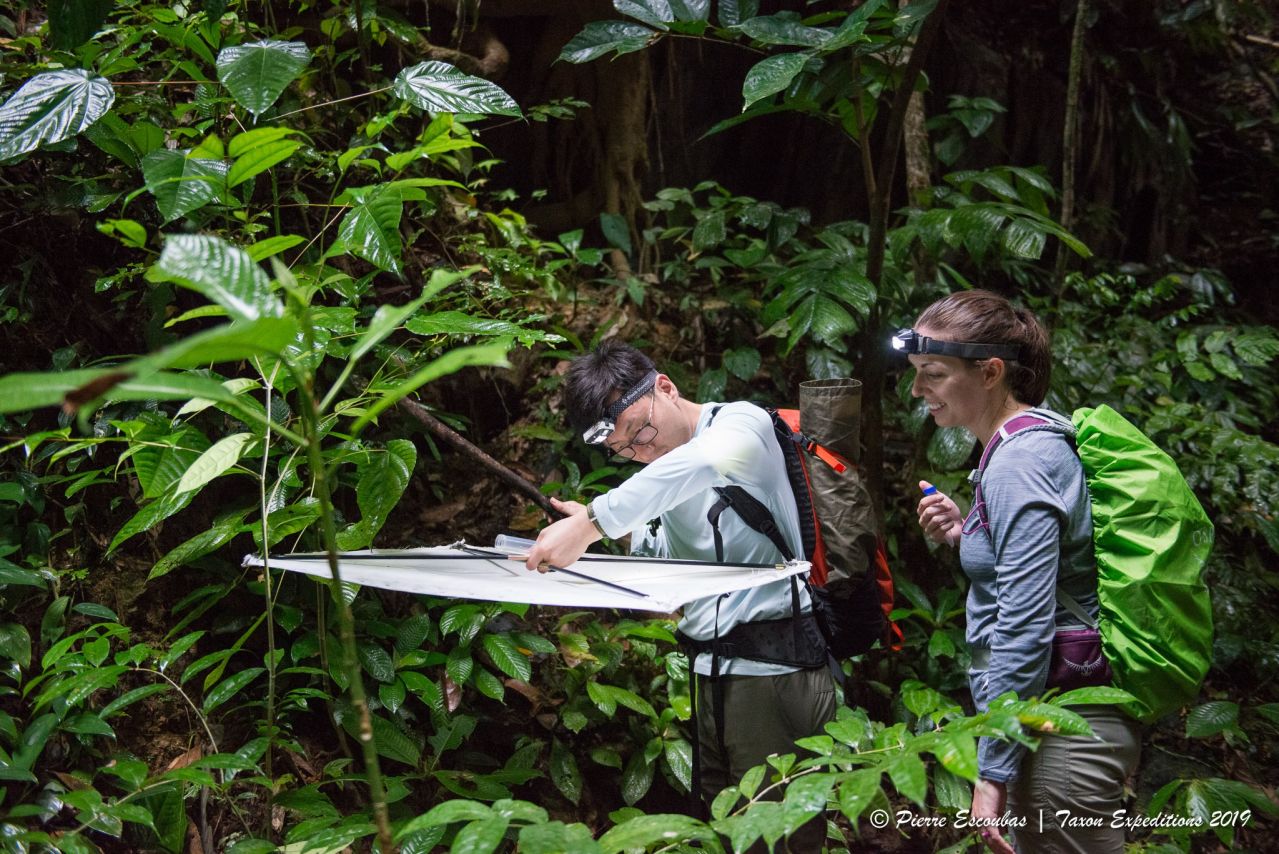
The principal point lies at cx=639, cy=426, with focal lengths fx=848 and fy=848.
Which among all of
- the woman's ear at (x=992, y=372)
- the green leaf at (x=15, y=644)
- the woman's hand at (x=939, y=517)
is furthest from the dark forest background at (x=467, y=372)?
the woman's ear at (x=992, y=372)

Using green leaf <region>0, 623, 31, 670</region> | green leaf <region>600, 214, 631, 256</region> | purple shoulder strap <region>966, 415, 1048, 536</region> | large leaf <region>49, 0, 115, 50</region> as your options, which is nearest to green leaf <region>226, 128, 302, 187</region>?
large leaf <region>49, 0, 115, 50</region>

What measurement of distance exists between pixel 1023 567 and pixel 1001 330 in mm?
529

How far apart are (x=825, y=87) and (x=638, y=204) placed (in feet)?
6.56

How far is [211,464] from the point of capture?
1.67 m

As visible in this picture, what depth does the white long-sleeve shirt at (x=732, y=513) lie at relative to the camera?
185 cm

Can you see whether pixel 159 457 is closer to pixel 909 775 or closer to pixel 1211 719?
pixel 909 775

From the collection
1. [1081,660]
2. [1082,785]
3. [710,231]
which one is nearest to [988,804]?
[1082,785]

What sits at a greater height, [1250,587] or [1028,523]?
[1028,523]

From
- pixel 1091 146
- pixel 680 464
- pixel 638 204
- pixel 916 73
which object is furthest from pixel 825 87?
pixel 1091 146

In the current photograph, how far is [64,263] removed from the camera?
2.87 meters

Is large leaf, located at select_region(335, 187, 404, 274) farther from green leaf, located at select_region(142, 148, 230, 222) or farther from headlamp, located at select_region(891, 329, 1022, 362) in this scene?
headlamp, located at select_region(891, 329, 1022, 362)

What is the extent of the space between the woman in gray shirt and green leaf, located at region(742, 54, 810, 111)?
0.74 m

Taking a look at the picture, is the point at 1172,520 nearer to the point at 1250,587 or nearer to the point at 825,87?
the point at 825,87

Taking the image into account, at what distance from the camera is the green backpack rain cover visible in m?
1.71
